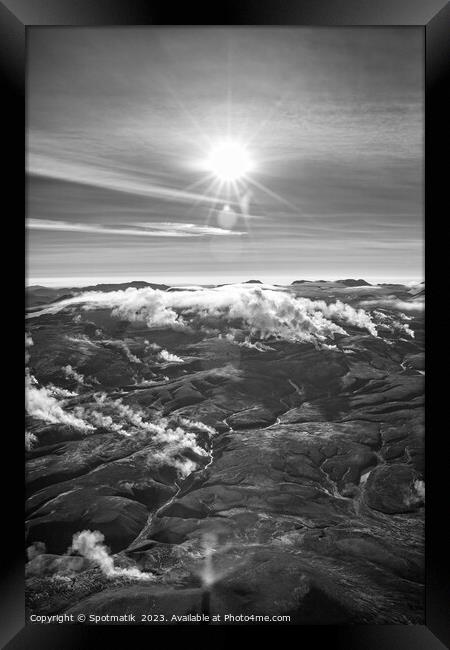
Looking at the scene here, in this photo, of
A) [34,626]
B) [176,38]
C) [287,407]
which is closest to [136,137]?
[176,38]

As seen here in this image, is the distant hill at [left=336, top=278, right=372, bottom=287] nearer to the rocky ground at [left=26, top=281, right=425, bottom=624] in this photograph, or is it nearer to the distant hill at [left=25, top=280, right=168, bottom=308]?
the rocky ground at [left=26, top=281, right=425, bottom=624]

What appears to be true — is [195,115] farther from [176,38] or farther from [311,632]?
[311,632]

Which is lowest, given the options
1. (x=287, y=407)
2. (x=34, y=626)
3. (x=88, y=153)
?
(x=34, y=626)

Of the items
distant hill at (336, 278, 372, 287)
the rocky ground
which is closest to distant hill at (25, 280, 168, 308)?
the rocky ground
